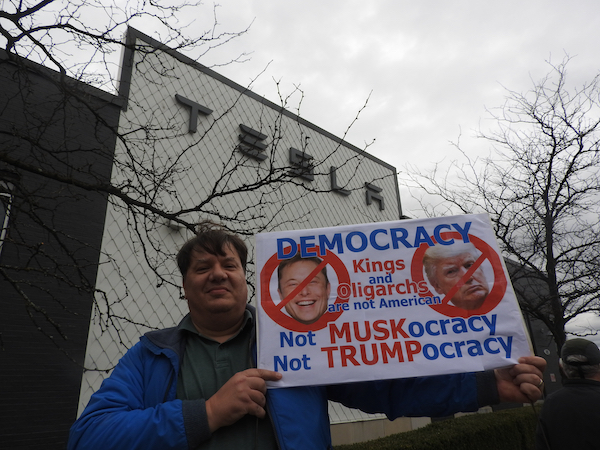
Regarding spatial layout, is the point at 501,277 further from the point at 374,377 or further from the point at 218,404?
the point at 218,404

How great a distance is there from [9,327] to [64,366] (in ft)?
2.34

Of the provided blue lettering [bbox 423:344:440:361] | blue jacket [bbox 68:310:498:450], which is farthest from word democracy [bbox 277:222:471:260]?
blue jacket [bbox 68:310:498:450]

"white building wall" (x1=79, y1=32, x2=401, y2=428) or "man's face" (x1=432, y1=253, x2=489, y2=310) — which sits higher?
"white building wall" (x1=79, y1=32, x2=401, y2=428)

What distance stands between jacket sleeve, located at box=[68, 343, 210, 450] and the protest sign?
365 millimetres

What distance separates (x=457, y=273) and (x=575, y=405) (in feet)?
5.94

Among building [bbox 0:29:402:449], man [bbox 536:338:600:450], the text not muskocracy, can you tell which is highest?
building [bbox 0:29:402:449]

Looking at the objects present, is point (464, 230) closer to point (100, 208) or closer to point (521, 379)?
point (521, 379)

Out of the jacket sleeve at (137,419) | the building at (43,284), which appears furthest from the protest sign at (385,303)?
the building at (43,284)

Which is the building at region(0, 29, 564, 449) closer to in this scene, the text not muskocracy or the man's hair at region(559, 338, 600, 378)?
the text not muskocracy

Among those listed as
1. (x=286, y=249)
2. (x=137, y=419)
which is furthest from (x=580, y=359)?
(x=137, y=419)

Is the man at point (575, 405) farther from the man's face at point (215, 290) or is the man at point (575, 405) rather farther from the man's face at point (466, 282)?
the man's face at point (215, 290)

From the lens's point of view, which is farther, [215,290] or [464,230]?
[464,230]

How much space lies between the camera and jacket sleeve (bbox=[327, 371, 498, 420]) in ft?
5.35

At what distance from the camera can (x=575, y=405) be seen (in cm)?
279
